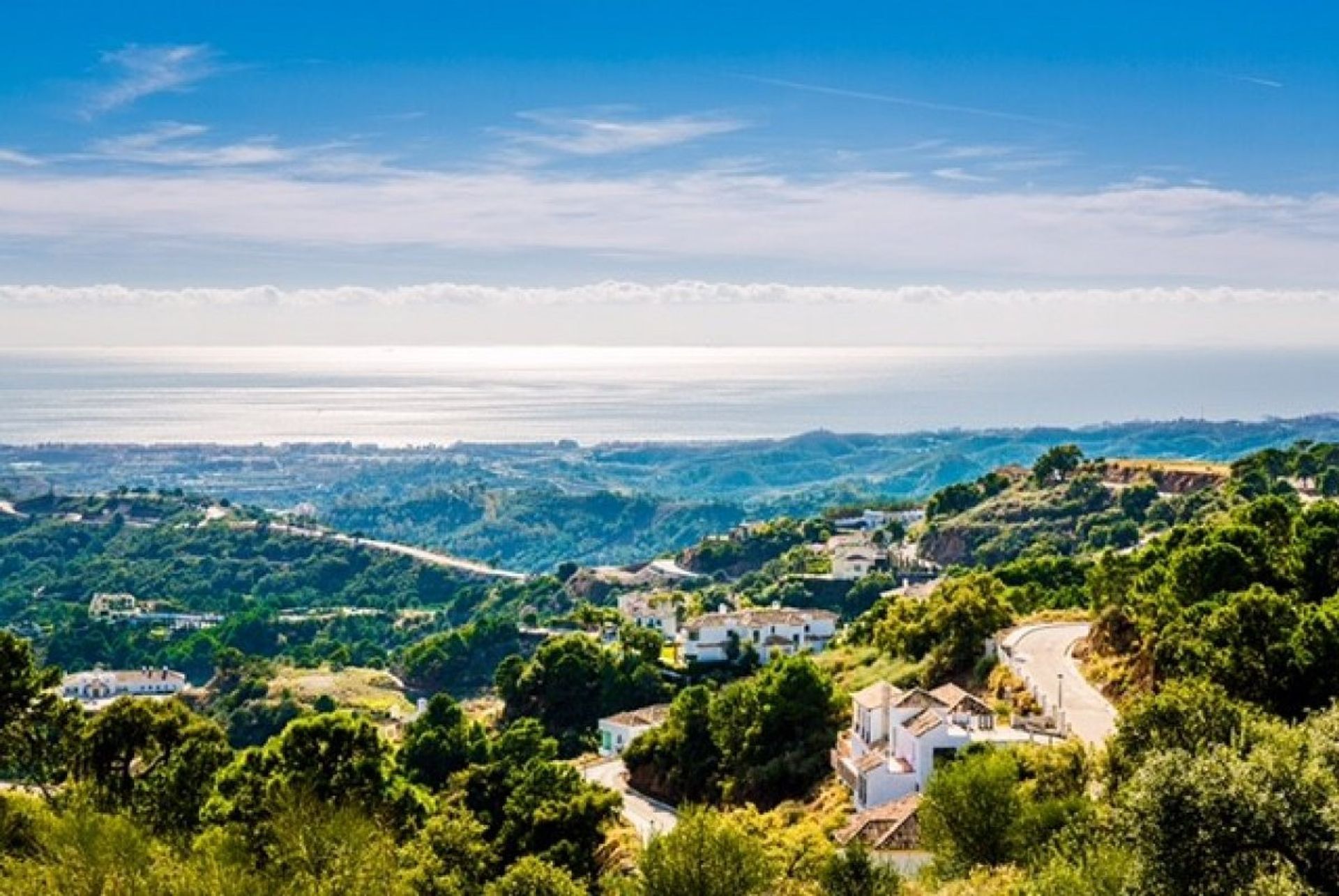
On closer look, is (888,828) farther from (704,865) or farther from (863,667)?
(863,667)

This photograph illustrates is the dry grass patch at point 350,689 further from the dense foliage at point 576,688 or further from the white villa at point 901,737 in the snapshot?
the white villa at point 901,737

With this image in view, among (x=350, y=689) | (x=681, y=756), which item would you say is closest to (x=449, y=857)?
(x=681, y=756)

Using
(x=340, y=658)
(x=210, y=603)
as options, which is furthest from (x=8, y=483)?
(x=340, y=658)

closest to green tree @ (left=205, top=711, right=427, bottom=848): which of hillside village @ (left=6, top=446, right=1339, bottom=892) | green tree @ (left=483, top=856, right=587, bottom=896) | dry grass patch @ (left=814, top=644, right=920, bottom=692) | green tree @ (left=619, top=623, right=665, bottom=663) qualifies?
hillside village @ (left=6, top=446, right=1339, bottom=892)

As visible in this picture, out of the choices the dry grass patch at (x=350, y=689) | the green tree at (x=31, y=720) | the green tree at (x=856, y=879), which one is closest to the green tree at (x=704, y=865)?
the green tree at (x=856, y=879)

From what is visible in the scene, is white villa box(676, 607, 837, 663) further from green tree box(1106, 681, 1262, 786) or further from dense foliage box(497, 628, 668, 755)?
green tree box(1106, 681, 1262, 786)

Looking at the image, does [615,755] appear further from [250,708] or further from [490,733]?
[250,708]
